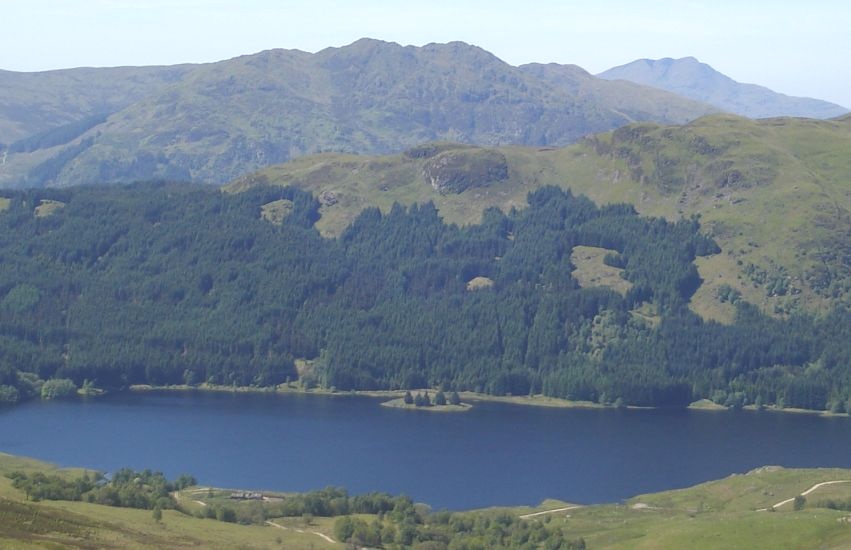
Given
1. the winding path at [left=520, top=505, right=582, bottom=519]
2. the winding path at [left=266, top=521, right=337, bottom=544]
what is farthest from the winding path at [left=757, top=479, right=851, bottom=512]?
the winding path at [left=266, top=521, right=337, bottom=544]

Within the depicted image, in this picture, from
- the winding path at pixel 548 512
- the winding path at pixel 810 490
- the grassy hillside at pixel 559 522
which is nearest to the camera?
the grassy hillside at pixel 559 522

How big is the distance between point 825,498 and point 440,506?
45176 millimetres

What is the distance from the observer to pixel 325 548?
13975cm

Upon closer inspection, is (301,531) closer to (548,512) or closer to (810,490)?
(548,512)

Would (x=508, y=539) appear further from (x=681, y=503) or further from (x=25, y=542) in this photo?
(x=25, y=542)

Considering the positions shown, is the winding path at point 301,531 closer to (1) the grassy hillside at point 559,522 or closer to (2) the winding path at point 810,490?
(1) the grassy hillside at point 559,522

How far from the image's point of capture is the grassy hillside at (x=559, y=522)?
123062mm

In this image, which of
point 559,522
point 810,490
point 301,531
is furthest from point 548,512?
point 301,531

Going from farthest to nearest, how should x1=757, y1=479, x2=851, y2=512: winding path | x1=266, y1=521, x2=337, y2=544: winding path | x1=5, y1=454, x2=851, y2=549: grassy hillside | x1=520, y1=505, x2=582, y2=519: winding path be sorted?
x1=520, y1=505, x2=582, y2=519: winding path
x1=757, y1=479, x2=851, y2=512: winding path
x1=266, y1=521, x2=337, y2=544: winding path
x1=5, y1=454, x2=851, y2=549: grassy hillside

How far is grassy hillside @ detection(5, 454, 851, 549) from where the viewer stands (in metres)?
123

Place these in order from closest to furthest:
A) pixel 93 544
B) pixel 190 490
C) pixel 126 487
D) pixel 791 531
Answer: pixel 93 544
pixel 791 531
pixel 126 487
pixel 190 490

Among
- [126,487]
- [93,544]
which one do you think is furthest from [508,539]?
[93,544]

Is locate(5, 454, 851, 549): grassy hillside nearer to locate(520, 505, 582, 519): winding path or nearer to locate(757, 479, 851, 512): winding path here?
locate(520, 505, 582, 519): winding path

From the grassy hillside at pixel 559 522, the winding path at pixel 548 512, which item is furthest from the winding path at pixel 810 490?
the winding path at pixel 548 512
